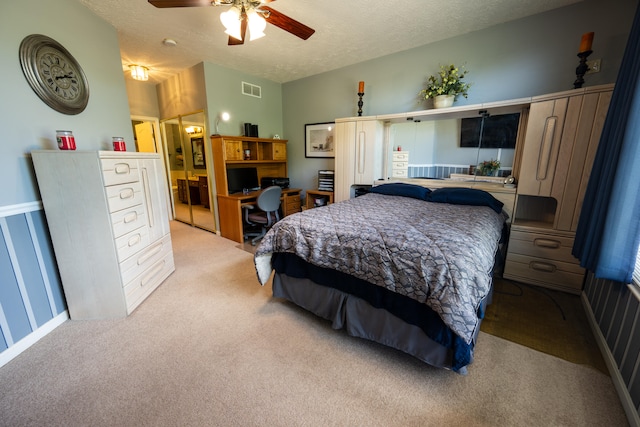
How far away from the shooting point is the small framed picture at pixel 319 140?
14.1 ft

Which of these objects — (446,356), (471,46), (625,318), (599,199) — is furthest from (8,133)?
(471,46)

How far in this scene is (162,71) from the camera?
3.96 meters

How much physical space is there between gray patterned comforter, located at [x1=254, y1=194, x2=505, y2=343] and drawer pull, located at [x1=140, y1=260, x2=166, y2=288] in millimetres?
1146

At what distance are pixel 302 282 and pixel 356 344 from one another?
589mm

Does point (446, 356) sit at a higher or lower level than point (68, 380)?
higher

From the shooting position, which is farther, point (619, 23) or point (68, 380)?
point (619, 23)

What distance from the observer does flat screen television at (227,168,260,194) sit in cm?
391

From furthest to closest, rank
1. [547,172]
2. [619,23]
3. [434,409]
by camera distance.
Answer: [547,172] → [619,23] → [434,409]

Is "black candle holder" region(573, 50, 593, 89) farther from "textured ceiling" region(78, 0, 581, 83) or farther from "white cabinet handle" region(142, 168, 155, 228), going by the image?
"white cabinet handle" region(142, 168, 155, 228)

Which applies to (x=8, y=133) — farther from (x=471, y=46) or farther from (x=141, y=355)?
(x=471, y=46)

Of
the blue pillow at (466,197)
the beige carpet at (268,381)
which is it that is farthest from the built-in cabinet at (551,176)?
the beige carpet at (268,381)

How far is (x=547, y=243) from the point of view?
2.36 metres

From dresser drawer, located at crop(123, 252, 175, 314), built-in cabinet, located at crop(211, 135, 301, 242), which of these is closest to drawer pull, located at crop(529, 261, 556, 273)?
built-in cabinet, located at crop(211, 135, 301, 242)

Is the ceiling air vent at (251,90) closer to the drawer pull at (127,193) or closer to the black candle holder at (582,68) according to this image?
the drawer pull at (127,193)
